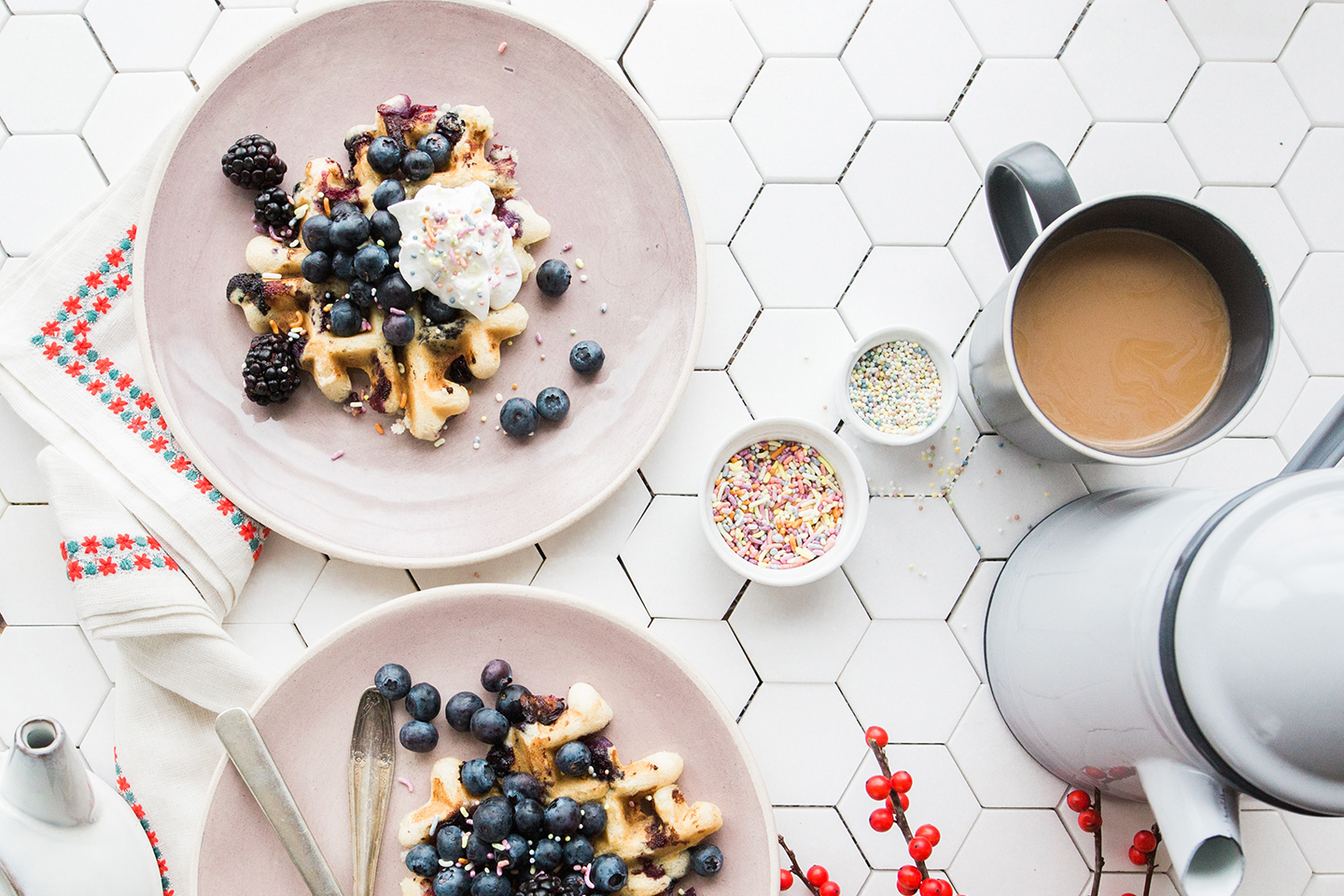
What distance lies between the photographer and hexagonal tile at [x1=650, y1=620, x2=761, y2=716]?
1.25 meters

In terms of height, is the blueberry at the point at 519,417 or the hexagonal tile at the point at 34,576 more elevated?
the blueberry at the point at 519,417

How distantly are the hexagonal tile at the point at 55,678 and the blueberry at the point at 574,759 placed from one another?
0.38 metres

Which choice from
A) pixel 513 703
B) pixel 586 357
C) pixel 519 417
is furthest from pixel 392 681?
pixel 586 357

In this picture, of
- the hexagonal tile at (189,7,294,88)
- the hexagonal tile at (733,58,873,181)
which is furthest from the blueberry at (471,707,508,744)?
the hexagonal tile at (189,7,294,88)

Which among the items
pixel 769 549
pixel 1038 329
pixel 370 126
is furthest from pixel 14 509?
pixel 1038 329

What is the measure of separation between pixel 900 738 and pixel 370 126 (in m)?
1.09

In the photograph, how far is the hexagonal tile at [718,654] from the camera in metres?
1.25

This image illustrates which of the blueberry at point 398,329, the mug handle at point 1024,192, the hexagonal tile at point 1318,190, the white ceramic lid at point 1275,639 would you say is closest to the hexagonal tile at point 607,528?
the blueberry at point 398,329

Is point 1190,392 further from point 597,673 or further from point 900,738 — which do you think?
point 597,673

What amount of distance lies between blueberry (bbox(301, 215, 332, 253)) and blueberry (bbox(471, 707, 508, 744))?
0.62 metres

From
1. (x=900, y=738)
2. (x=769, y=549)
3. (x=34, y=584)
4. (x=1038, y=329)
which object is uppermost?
(x=1038, y=329)

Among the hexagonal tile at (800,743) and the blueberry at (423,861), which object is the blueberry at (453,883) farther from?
the hexagonal tile at (800,743)

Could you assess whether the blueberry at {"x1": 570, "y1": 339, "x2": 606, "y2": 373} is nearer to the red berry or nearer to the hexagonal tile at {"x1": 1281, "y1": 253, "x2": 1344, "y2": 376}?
the red berry

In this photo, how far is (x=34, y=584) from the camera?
49.4 inches
